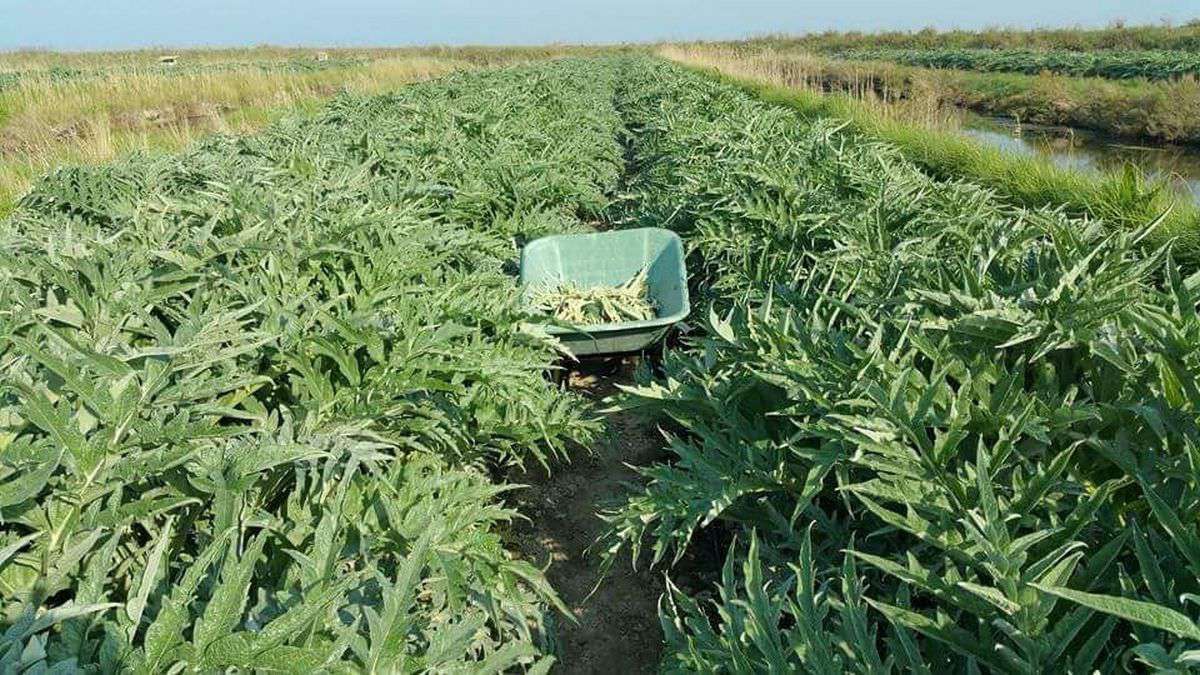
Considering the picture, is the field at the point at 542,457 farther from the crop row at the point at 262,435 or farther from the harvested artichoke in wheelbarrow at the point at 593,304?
the harvested artichoke in wheelbarrow at the point at 593,304

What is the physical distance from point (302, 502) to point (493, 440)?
89cm

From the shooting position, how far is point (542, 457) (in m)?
2.62

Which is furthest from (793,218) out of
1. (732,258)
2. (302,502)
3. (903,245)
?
(302,502)

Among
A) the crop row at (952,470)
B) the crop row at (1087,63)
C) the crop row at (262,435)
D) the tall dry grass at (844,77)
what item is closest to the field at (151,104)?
the crop row at (262,435)

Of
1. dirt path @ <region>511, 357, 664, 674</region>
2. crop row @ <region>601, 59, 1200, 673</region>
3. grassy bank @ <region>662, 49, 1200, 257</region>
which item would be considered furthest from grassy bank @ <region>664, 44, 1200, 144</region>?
crop row @ <region>601, 59, 1200, 673</region>

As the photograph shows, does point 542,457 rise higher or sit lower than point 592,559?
higher

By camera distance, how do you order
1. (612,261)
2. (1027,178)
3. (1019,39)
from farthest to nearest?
(1019,39)
(1027,178)
(612,261)

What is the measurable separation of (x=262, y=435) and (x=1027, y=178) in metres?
6.75

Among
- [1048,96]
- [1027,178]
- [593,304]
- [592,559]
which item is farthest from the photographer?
[1048,96]

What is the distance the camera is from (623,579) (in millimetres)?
2859

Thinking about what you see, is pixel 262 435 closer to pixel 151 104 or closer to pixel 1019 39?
pixel 151 104

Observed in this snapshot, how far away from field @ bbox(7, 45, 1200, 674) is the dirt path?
A: 0.02 metres

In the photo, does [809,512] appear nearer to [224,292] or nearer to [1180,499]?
[1180,499]

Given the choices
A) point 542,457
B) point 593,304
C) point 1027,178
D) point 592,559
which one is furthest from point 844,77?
point 542,457
